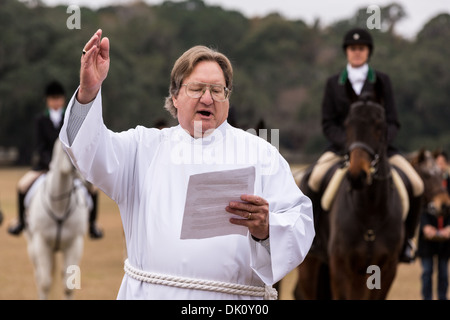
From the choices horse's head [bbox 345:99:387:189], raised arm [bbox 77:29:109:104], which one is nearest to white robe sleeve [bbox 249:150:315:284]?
raised arm [bbox 77:29:109:104]

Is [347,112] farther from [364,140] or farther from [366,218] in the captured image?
[366,218]

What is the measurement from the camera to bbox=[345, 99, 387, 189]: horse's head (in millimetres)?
7277

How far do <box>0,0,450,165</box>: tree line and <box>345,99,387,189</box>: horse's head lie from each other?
34.5 m

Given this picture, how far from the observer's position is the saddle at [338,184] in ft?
26.6

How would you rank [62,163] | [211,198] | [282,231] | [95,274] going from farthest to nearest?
[95,274], [62,163], [282,231], [211,198]

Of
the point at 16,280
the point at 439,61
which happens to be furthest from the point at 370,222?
the point at 439,61

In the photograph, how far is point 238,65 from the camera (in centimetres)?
7300

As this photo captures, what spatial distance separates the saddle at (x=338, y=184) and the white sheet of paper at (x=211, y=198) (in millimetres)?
4713

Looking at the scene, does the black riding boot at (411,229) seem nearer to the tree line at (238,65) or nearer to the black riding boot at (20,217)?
the black riding boot at (20,217)

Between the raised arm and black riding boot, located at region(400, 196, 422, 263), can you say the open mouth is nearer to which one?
the raised arm

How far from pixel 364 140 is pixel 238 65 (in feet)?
217

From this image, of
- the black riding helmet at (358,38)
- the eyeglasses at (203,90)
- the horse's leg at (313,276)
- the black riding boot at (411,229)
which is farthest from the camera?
the horse's leg at (313,276)

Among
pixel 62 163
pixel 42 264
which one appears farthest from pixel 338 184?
pixel 42 264

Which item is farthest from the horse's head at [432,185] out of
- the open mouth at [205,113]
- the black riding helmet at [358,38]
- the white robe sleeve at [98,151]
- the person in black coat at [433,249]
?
the white robe sleeve at [98,151]
